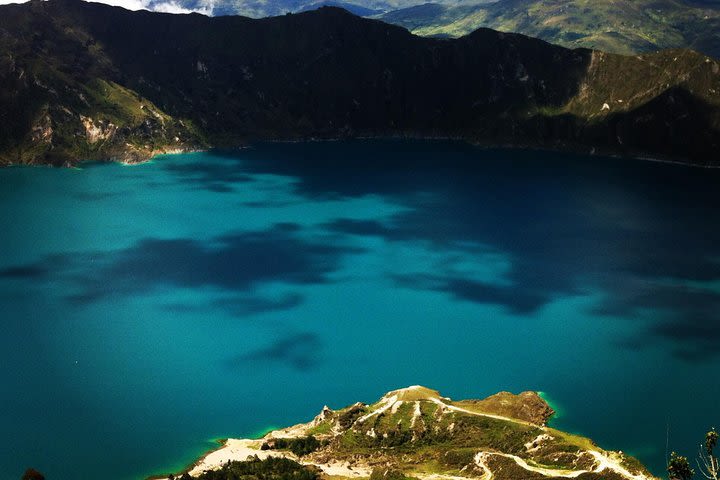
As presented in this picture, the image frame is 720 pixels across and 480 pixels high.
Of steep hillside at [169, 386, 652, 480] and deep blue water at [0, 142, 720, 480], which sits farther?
deep blue water at [0, 142, 720, 480]

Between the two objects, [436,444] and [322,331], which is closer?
[436,444]

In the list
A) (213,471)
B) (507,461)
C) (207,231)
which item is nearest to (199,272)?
(207,231)

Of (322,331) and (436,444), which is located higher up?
(322,331)

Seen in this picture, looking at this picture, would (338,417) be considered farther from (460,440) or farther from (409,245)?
(409,245)

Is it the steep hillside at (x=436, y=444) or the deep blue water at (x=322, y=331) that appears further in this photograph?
the deep blue water at (x=322, y=331)
